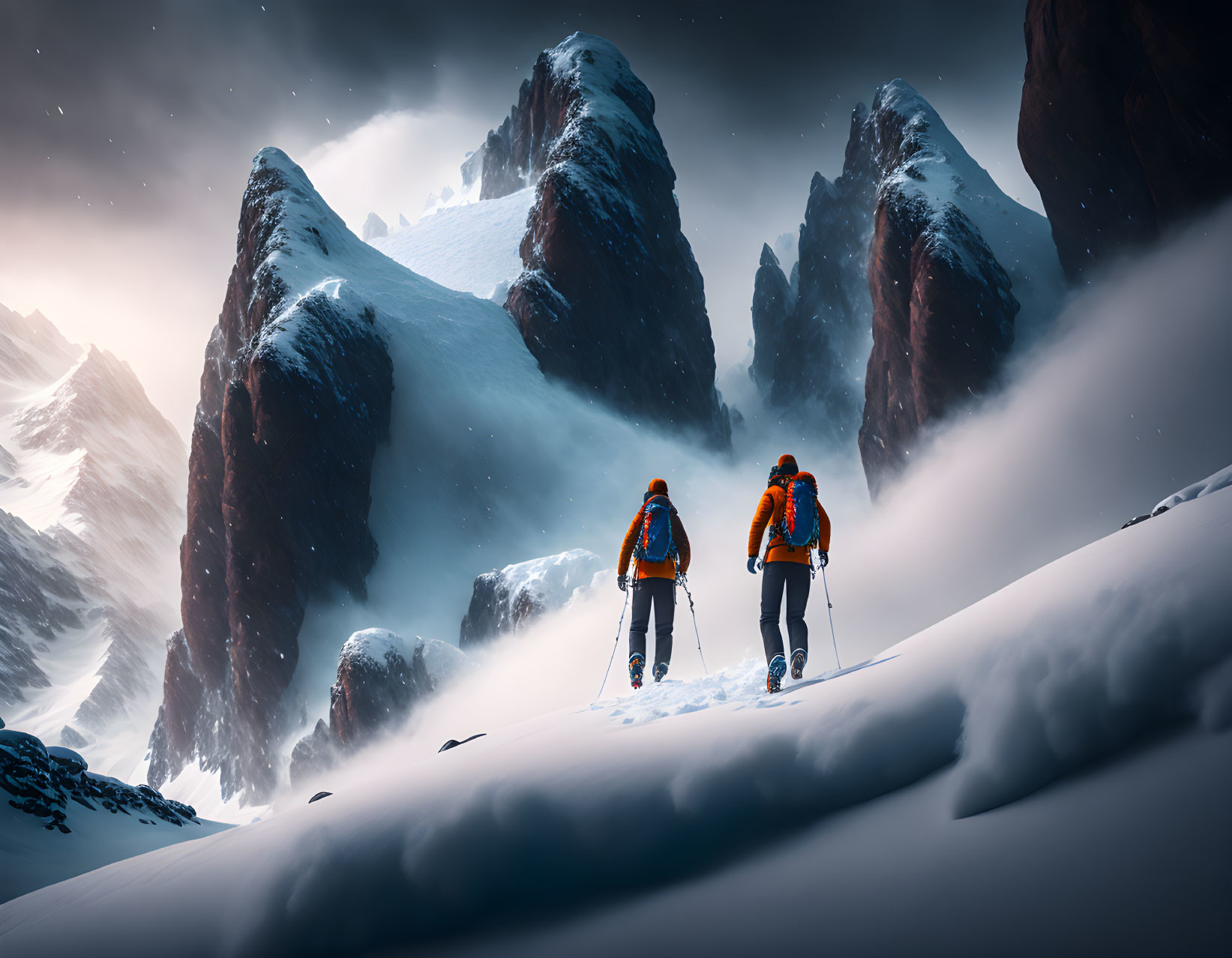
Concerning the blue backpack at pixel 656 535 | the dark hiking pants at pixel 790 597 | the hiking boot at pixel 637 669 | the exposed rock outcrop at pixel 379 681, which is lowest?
the hiking boot at pixel 637 669

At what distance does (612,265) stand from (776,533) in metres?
35.2

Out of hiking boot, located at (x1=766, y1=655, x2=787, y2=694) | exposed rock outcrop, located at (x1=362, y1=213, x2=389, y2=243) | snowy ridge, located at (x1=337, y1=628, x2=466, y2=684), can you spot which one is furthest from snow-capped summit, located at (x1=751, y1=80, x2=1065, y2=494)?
exposed rock outcrop, located at (x1=362, y1=213, x2=389, y2=243)

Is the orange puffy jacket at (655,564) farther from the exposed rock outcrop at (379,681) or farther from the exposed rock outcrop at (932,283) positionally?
the exposed rock outcrop at (932,283)

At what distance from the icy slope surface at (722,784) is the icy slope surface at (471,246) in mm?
39729

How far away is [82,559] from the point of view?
98.3 meters

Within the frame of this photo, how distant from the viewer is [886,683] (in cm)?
292

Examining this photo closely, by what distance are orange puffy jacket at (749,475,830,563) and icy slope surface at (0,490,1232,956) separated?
2.58 m

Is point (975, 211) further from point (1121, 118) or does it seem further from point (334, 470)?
point (334, 470)

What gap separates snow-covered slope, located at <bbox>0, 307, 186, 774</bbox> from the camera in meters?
77.6

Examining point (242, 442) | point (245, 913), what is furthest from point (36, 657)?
point (245, 913)

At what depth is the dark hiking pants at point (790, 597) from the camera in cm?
551

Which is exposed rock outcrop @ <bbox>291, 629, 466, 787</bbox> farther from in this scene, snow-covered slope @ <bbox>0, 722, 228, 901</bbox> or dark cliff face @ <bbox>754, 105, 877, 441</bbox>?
dark cliff face @ <bbox>754, 105, 877, 441</bbox>

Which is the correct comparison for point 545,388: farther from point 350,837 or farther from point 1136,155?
point 350,837

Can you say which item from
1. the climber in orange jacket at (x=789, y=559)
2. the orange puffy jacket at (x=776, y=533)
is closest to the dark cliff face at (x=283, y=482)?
the orange puffy jacket at (x=776, y=533)
